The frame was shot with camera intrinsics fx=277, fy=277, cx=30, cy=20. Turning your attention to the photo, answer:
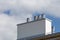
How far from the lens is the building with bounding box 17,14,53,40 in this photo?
79500mm

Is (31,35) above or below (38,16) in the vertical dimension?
below

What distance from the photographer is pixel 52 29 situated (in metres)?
81.1

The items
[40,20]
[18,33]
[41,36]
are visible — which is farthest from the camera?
[18,33]

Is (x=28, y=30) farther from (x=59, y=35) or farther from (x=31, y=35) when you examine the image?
(x=59, y=35)

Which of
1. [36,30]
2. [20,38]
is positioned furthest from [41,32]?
[20,38]

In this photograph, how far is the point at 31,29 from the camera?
84.0 m

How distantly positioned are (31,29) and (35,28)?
1.85m

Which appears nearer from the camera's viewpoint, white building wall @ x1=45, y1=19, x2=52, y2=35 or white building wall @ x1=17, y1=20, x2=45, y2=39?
white building wall @ x1=45, y1=19, x2=52, y2=35

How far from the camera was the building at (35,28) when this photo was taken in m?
79.5

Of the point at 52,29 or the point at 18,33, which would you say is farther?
the point at 18,33

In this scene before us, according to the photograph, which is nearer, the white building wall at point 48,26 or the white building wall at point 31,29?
the white building wall at point 48,26

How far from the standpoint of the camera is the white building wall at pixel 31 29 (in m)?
80.1

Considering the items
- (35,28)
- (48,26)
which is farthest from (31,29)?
(48,26)

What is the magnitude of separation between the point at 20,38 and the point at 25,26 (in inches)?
157
